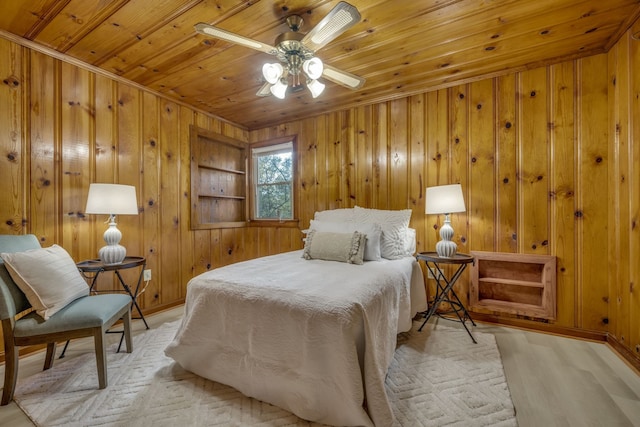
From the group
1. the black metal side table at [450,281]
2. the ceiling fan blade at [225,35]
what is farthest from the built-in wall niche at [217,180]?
the black metal side table at [450,281]

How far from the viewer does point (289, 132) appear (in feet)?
12.6

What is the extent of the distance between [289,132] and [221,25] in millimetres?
1898

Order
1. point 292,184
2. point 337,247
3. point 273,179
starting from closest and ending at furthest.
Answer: point 337,247
point 292,184
point 273,179

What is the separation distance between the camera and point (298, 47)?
1.76 meters

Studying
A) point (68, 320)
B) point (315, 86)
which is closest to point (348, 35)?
point (315, 86)

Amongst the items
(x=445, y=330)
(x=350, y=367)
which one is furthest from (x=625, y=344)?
(x=350, y=367)

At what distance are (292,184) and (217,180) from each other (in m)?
1.07

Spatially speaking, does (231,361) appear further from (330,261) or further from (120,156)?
(120,156)

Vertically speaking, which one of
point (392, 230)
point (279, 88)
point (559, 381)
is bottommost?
point (559, 381)

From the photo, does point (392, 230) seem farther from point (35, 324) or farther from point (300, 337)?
point (35, 324)

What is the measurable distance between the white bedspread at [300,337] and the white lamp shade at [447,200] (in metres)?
0.89

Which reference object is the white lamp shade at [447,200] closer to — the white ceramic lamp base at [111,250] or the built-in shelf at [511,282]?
the built-in shelf at [511,282]

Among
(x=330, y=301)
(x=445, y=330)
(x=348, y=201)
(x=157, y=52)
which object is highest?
(x=157, y=52)

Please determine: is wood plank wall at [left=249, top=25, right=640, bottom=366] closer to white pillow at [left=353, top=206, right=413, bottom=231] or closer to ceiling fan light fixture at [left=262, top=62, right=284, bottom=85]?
white pillow at [left=353, top=206, right=413, bottom=231]
